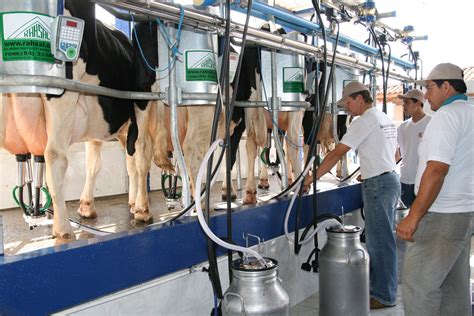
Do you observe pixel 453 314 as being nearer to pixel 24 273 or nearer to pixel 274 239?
pixel 274 239

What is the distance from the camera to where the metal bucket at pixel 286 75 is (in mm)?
3598

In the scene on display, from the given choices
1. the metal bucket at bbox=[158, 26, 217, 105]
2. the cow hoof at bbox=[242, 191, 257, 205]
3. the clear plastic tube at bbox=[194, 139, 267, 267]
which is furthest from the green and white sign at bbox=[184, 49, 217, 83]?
the cow hoof at bbox=[242, 191, 257, 205]

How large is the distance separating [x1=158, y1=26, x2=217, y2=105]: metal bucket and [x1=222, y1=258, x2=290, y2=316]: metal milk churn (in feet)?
3.33

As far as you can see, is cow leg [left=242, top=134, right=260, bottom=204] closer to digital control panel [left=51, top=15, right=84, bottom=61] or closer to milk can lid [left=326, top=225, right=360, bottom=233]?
milk can lid [left=326, top=225, right=360, bottom=233]

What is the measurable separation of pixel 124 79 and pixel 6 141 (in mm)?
911

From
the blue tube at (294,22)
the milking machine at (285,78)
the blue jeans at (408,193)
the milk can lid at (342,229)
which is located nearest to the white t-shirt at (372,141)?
the milking machine at (285,78)

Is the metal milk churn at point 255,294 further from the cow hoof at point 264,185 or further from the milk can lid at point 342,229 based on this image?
the cow hoof at point 264,185

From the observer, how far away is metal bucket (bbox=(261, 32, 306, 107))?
3598 millimetres

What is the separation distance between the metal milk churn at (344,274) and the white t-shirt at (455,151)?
56 centimetres

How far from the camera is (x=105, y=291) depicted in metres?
2.05

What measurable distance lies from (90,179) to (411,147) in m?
3.13

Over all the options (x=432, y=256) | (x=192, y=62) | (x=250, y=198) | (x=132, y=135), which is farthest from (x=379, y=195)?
(x=132, y=135)

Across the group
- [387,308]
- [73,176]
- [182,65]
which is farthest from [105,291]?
[73,176]

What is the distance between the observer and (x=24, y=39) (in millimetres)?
1925
